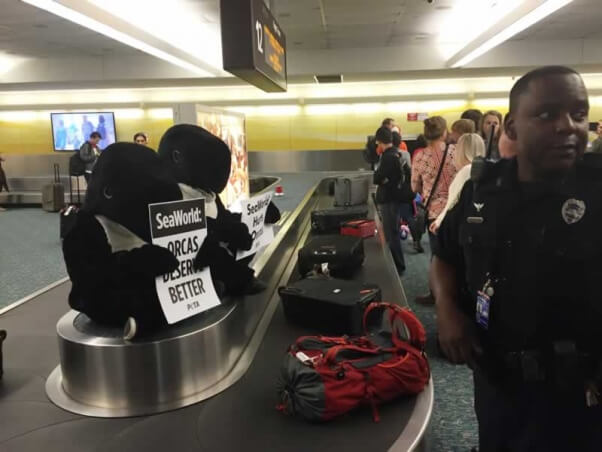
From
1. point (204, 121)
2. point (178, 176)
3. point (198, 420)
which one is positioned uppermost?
point (204, 121)

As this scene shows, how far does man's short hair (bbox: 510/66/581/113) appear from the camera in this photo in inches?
47.6

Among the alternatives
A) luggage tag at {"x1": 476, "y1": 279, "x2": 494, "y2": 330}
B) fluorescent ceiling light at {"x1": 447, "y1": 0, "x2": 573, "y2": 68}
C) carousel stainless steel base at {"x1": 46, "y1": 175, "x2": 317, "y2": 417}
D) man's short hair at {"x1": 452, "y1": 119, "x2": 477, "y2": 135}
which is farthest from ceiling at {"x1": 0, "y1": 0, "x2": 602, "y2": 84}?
luggage tag at {"x1": 476, "y1": 279, "x2": 494, "y2": 330}

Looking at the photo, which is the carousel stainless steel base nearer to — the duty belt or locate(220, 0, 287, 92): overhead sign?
the duty belt

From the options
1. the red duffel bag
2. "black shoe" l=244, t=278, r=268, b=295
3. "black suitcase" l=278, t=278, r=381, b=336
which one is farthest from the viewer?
A: "black shoe" l=244, t=278, r=268, b=295

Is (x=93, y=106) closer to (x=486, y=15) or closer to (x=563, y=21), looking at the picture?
(x=486, y=15)

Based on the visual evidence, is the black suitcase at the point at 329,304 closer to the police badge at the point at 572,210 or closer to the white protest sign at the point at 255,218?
the white protest sign at the point at 255,218

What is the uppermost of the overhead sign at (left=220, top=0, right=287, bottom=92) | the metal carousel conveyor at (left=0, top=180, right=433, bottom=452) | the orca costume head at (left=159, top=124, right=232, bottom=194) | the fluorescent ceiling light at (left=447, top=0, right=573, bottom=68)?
the fluorescent ceiling light at (left=447, top=0, right=573, bottom=68)

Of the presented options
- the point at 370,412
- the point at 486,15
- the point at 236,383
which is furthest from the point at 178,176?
the point at 486,15

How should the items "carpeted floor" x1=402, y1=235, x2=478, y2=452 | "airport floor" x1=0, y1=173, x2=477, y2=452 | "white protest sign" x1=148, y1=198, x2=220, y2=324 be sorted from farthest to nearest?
"airport floor" x1=0, y1=173, x2=477, y2=452 → "carpeted floor" x1=402, y1=235, x2=478, y2=452 → "white protest sign" x1=148, y1=198, x2=220, y2=324

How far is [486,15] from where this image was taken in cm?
827

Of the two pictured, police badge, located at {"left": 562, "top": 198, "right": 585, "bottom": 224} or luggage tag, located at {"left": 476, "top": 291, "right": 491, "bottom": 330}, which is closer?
police badge, located at {"left": 562, "top": 198, "right": 585, "bottom": 224}

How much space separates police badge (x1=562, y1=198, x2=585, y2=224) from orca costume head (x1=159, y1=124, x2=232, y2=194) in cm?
124

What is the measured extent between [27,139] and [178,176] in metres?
15.5

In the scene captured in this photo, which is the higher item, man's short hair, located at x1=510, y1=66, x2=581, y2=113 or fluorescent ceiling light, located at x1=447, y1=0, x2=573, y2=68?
fluorescent ceiling light, located at x1=447, y1=0, x2=573, y2=68
